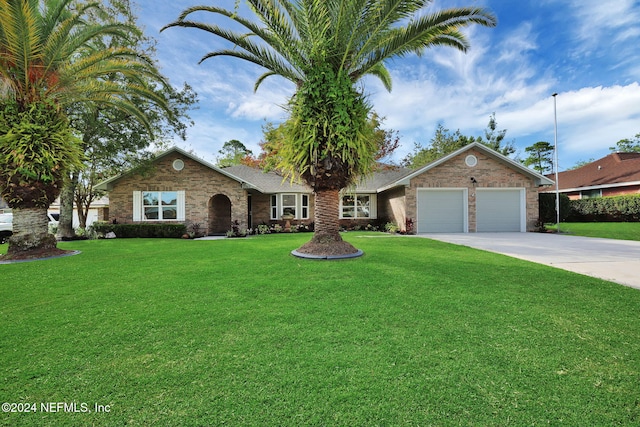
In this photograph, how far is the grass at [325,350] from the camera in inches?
83.7

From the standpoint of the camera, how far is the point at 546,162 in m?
48.0

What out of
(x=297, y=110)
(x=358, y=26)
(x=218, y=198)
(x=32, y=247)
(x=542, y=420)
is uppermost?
(x=358, y=26)

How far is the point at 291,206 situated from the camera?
64.0ft

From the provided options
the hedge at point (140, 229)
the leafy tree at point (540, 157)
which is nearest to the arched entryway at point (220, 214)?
the hedge at point (140, 229)

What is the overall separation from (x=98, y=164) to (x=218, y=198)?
6.77 meters

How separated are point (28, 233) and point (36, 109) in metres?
3.90

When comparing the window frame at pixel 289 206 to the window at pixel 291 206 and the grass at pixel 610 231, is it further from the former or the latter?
the grass at pixel 610 231

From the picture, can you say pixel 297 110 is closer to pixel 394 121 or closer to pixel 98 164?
pixel 98 164

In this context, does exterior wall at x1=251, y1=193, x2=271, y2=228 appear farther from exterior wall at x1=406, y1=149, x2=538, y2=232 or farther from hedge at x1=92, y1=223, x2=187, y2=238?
exterior wall at x1=406, y1=149, x2=538, y2=232

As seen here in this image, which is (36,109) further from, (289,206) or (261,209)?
(289,206)

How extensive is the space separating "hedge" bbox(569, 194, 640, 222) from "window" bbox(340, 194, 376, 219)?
16853 millimetres

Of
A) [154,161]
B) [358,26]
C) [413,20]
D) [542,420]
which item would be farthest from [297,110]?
[154,161]

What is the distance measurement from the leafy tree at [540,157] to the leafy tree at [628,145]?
8.69 meters

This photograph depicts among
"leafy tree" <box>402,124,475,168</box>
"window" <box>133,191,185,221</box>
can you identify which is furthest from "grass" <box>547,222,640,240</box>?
"window" <box>133,191,185,221</box>
